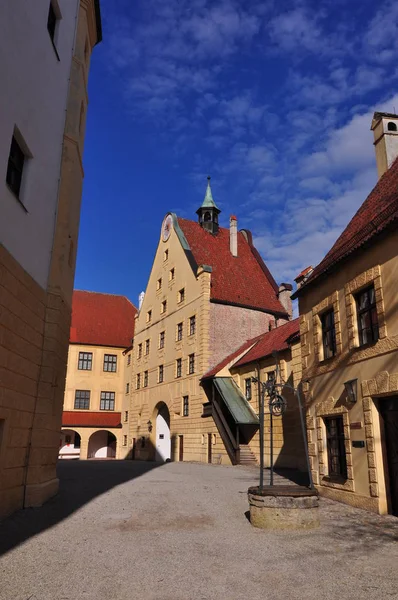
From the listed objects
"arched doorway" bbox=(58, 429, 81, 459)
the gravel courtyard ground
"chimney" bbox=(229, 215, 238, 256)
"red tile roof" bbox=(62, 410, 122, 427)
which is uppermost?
"chimney" bbox=(229, 215, 238, 256)

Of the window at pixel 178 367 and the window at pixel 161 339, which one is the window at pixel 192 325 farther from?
the window at pixel 161 339

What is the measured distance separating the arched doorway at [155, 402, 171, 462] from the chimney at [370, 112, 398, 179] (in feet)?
78.8

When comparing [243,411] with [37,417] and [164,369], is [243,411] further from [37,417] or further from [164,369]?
[37,417]

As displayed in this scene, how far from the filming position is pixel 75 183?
14.3 meters

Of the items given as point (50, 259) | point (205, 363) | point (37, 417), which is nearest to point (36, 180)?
point (50, 259)

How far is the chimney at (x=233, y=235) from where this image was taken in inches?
1436

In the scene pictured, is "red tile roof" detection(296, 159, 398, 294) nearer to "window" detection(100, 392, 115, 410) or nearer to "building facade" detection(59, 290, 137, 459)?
"building facade" detection(59, 290, 137, 459)

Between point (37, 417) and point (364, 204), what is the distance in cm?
1118

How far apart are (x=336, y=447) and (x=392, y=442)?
7.63ft

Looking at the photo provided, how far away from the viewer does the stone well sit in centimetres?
879

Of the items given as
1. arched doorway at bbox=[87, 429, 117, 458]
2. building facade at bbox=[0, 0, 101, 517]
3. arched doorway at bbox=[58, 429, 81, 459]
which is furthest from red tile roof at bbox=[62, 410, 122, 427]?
building facade at bbox=[0, 0, 101, 517]

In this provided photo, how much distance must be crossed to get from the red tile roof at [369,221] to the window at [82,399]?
99.2 feet

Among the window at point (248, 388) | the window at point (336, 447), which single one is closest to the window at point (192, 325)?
the window at point (248, 388)

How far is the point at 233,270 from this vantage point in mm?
34281
